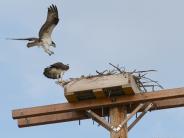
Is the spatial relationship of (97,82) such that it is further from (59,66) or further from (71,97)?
(59,66)

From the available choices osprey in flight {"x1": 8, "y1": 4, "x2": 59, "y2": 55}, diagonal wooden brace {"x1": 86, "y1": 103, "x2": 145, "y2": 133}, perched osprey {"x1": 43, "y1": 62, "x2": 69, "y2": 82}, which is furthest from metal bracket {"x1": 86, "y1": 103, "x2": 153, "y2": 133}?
→ osprey in flight {"x1": 8, "y1": 4, "x2": 59, "y2": 55}

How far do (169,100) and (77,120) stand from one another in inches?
39.5

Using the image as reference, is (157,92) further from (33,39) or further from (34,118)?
(33,39)

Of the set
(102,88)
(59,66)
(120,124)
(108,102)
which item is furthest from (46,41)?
(120,124)

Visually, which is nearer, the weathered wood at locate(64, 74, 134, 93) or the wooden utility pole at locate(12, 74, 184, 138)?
the wooden utility pole at locate(12, 74, 184, 138)

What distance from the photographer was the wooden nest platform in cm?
Answer: 581

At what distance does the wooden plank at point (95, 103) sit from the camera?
224 inches

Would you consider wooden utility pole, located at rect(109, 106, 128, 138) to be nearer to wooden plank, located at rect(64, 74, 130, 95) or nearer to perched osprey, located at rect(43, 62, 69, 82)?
wooden plank, located at rect(64, 74, 130, 95)

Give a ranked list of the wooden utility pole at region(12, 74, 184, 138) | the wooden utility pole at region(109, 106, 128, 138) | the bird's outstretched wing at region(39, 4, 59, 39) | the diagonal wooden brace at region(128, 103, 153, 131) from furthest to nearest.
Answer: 1. the bird's outstretched wing at region(39, 4, 59, 39)
2. the diagonal wooden brace at region(128, 103, 153, 131)
3. the wooden utility pole at region(12, 74, 184, 138)
4. the wooden utility pole at region(109, 106, 128, 138)

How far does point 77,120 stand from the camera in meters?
6.11

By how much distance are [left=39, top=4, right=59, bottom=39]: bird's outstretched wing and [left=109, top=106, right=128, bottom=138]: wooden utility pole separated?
1.57 metres

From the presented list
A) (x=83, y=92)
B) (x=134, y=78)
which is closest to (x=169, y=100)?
(x=134, y=78)

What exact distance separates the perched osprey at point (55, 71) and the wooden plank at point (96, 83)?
350mm

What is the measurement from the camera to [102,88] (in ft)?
19.3
